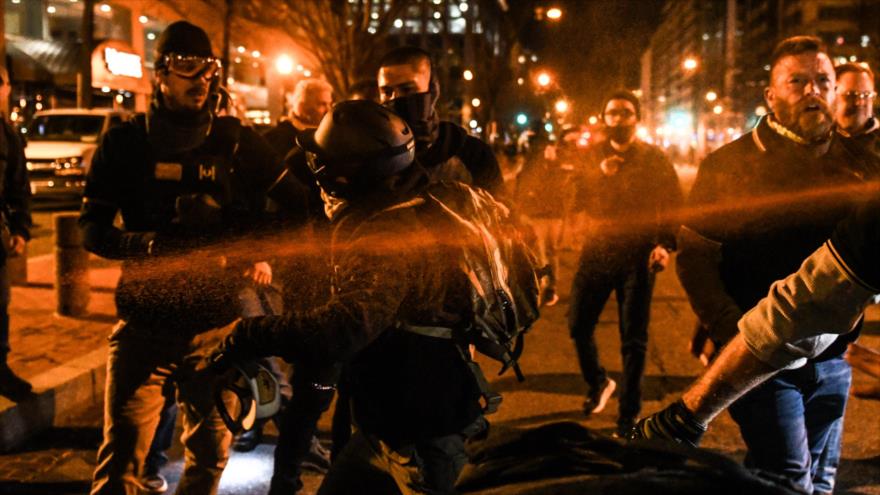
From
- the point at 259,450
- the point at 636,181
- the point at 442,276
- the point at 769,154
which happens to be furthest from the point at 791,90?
the point at 259,450

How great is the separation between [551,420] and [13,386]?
10.7ft

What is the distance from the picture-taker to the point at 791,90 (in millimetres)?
3236

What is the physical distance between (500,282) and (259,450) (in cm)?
300

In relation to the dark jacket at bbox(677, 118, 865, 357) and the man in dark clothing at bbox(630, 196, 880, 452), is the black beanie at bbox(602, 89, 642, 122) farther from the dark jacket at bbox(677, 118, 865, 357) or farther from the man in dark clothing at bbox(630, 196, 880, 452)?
the man in dark clothing at bbox(630, 196, 880, 452)

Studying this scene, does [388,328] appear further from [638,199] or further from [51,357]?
[51,357]

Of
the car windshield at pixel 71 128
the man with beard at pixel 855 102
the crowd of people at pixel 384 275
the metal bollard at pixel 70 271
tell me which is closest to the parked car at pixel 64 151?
the car windshield at pixel 71 128

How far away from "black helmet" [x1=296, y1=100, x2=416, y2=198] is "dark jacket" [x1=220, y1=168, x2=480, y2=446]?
0.08m

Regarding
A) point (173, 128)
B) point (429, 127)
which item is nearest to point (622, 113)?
point (429, 127)

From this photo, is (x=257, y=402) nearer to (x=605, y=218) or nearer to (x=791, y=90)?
(x=791, y=90)

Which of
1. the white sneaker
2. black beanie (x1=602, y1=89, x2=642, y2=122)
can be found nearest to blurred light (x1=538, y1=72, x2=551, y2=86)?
black beanie (x1=602, y1=89, x2=642, y2=122)

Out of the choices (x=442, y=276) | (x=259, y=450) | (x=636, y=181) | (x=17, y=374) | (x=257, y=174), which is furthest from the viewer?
(x=17, y=374)

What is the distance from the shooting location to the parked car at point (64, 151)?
18516 mm

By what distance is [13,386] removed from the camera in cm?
521

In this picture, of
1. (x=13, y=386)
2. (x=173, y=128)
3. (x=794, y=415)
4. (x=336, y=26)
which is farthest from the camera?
(x=336, y=26)
